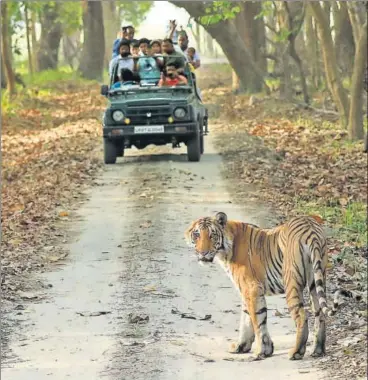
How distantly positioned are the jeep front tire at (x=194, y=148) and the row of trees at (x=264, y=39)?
2.01 meters

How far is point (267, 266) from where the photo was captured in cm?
514

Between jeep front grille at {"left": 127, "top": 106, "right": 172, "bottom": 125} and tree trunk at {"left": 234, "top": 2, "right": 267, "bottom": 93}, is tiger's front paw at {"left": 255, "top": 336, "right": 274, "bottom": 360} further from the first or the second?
tree trunk at {"left": 234, "top": 2, "right": 267, "bottom": 93}

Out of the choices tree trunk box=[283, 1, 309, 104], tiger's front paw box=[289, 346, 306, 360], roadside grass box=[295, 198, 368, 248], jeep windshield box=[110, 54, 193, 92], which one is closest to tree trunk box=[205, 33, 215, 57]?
tree trunk box=[283, 1, 309, 104]

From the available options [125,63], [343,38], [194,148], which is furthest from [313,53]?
[125,63]

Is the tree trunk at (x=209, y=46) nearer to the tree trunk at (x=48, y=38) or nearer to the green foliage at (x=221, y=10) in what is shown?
the tree trunk at (x=48, y=38)

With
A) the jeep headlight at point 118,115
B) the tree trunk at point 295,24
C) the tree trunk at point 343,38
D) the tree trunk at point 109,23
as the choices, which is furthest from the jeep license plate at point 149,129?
the tree trunk at point 109,23

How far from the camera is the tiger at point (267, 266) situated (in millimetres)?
4977

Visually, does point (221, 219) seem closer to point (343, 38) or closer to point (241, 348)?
point (241, 348)

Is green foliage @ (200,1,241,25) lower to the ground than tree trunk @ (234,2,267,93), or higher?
higher

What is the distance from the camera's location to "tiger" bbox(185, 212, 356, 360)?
4977mm

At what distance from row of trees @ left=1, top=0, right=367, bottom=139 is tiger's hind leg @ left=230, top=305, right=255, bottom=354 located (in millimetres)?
4590

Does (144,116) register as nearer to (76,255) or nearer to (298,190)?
(298,190)

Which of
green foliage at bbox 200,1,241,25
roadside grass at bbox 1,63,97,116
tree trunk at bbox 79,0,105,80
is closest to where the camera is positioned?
green foliage at bbox 200,1,241,25

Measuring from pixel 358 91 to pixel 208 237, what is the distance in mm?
14164
